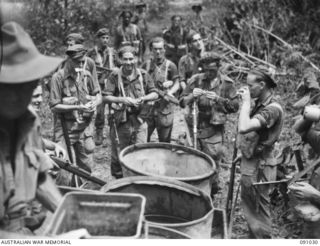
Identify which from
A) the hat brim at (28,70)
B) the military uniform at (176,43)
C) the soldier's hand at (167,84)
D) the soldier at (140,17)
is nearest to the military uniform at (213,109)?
the soldier's hand at (167,84)

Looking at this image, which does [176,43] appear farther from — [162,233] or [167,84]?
[162,233]

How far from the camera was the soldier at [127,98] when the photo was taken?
5.52 m

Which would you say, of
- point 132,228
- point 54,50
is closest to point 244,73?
point 54,50

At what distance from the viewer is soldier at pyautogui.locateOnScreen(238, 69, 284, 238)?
4.16m

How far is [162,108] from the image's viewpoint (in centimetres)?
604

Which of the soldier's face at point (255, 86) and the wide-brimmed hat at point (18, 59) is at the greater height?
the wide-brimmed hat at point (18, 59)

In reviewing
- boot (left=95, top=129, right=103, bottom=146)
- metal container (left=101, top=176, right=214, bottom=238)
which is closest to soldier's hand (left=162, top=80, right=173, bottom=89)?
boot (left=95, top=129, right=103, bottom=146)

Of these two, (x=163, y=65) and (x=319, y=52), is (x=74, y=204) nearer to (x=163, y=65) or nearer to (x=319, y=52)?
(x=163, y=65)

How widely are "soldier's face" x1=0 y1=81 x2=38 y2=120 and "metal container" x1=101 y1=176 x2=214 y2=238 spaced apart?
Answer: 1.27 metres

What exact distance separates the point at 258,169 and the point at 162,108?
6.24 feet

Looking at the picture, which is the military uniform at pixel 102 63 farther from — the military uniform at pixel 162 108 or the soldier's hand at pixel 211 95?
the soldier's hand at pixel 211 95

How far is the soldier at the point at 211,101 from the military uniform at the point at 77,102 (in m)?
1.11

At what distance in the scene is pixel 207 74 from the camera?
5414 mm

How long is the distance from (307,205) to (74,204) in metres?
1.99
